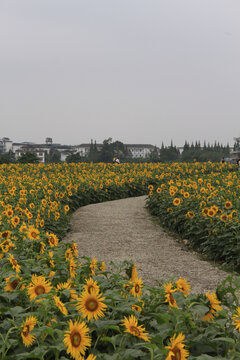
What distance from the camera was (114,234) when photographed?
22.5ft

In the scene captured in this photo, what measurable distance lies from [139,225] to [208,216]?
6.77 feet

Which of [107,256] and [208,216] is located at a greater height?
[208,216]

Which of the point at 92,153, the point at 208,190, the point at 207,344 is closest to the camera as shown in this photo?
the point at 207,344

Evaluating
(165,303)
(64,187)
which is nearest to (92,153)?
(64,187)

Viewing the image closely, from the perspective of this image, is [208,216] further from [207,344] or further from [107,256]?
[207,344]

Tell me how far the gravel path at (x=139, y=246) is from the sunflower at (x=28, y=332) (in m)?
1.87

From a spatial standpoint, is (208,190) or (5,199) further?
(208,190)

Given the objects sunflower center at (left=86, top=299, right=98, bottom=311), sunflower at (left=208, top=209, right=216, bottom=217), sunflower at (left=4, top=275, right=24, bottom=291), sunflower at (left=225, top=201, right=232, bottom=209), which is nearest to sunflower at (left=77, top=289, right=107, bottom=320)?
sunflower center at (left=86, top=299, right=98, bottom=311)

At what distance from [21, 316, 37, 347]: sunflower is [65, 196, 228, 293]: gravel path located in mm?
1866

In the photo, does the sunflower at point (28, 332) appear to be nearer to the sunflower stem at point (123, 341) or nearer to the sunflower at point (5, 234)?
the sunflower stem at point (123, 341)

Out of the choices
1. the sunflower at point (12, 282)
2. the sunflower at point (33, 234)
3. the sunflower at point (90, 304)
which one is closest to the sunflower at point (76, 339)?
the sunflower at point (90, 304)

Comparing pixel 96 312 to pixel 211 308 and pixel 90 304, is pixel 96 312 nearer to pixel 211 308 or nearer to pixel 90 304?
pixel 90 304

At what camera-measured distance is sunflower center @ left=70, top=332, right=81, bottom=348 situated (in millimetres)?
1443

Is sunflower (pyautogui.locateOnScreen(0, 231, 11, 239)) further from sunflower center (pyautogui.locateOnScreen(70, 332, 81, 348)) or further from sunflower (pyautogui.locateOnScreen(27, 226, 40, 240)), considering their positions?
sunflower center (pyautogui.locateOnScreen(70, 332, 81, 348))
